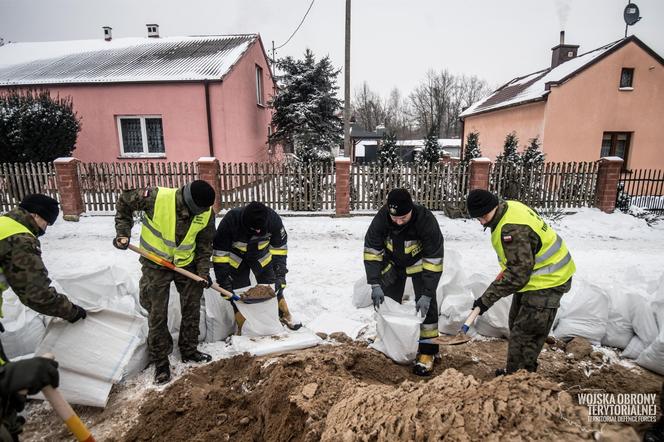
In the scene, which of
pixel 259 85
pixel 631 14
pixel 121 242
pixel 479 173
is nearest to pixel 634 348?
pixel 121 242

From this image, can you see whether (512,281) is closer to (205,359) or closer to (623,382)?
(623,382)

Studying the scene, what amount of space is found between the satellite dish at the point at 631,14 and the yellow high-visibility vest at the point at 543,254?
16.9m

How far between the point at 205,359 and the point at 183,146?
11.2 metres

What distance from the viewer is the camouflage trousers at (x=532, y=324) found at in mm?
2754

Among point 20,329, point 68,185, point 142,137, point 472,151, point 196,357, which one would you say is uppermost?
point 142,137

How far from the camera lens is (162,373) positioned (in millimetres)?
3025

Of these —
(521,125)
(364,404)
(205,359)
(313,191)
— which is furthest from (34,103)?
(521,125)

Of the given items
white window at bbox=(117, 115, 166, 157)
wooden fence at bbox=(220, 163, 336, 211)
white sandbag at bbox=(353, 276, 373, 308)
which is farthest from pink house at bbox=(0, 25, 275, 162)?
white sandbag at bbox=(353, 276, 373, 308)

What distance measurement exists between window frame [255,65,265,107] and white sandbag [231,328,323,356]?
573 inches

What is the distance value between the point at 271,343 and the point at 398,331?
1149 mm

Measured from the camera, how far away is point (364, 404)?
6.97 ft

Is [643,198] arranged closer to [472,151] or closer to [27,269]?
[472,151]

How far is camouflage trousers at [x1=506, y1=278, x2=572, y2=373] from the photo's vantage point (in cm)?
275

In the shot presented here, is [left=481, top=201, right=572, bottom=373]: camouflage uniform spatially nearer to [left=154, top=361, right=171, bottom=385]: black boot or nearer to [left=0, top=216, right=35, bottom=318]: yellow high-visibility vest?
[left=154, top=361, right=171, bottom=385]: black boot
